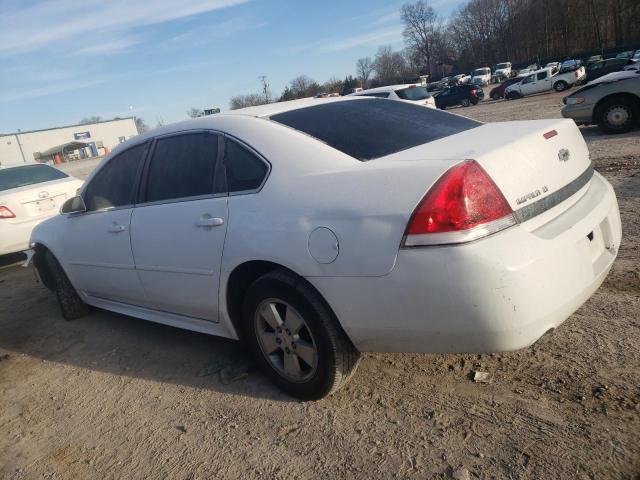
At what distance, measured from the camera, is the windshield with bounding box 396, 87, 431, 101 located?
15324 mm

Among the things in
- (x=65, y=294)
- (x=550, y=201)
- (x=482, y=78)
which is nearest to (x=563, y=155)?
(x=550, y=201)

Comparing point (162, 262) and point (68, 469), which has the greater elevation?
point (162, 262)

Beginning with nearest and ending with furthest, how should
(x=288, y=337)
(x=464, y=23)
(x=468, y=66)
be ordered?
(x=288, y=337) < (x=468, y=66) < (x=464, y=23)

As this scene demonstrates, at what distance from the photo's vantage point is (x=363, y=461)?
221 centimetres

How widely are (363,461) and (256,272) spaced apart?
3.72 feet

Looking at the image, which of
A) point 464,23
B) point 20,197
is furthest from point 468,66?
point 20,197

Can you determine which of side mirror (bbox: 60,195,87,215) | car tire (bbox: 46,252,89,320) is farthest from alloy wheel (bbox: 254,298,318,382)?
car tire (bbox: 46,252,89,320)

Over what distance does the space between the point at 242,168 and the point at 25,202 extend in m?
5.54

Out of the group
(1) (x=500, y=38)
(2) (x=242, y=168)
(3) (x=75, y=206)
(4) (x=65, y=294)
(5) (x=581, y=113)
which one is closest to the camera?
(2) (x=242, y=168)

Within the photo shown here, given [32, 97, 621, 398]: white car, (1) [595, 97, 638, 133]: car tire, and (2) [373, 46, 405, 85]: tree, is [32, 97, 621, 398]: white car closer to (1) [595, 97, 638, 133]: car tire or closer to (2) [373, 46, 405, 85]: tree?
(1) [595, 97, 638, 133]: car tire

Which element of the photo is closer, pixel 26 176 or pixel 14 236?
pixel 14 236

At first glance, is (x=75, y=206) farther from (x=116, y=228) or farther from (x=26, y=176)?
(x=26, y=176)

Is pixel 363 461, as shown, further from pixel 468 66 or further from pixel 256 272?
pixel 468 66

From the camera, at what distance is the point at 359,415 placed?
2.54 meters
